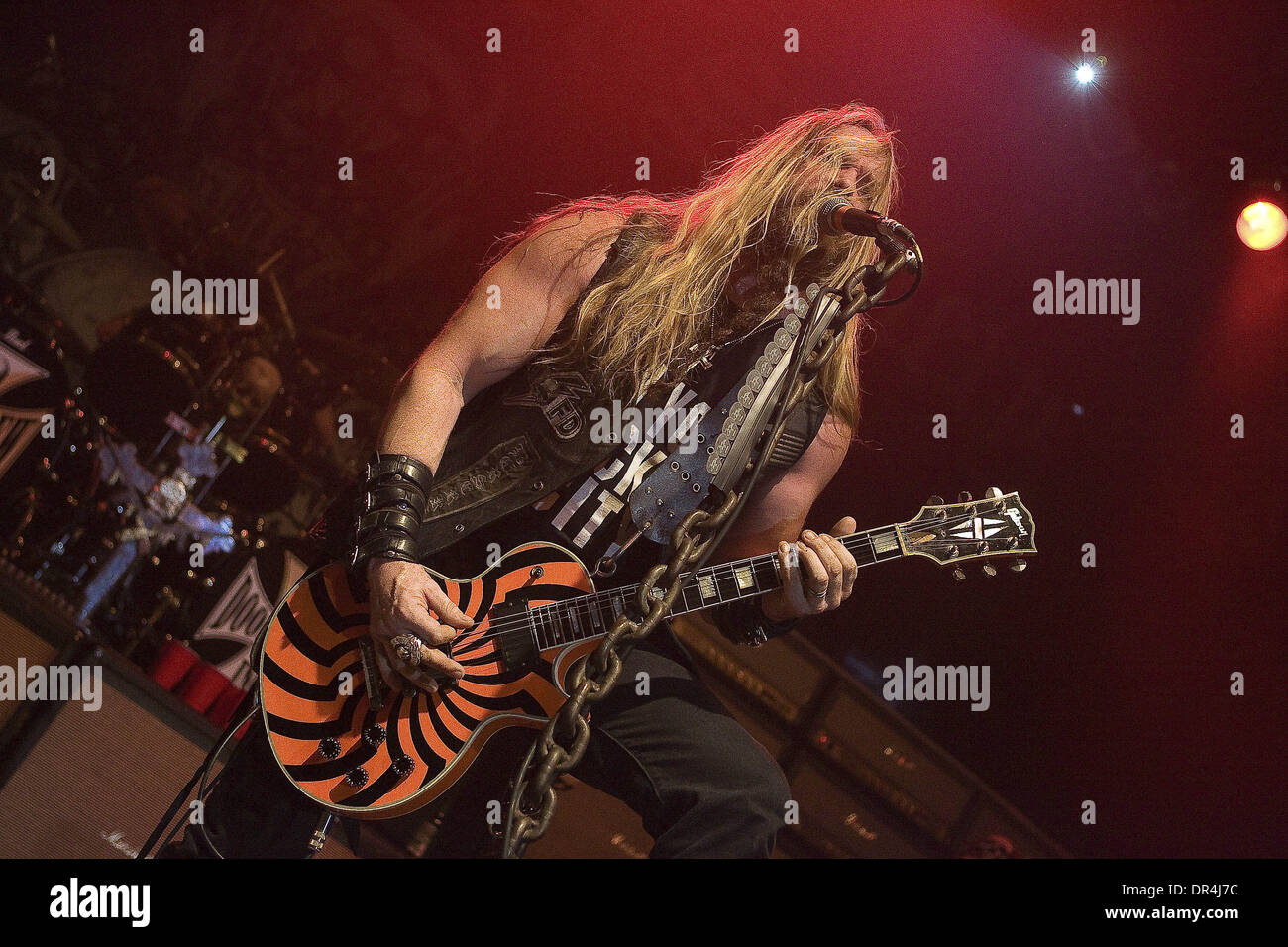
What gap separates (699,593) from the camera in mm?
2184

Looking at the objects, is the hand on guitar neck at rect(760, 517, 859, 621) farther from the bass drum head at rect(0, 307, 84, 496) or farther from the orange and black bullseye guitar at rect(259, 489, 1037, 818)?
the bass drum head at rect(0, 307, 84, 496)

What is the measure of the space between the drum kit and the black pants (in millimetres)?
1531

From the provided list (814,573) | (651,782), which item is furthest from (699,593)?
(651,782)

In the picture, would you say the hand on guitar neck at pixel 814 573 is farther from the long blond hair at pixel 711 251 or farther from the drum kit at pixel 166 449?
the drum kit at pixel 166 449

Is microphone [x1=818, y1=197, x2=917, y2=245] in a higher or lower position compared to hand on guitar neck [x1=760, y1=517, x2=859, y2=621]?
higher

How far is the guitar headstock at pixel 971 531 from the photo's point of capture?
2270 mm

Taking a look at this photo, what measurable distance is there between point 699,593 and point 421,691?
682 millimetres

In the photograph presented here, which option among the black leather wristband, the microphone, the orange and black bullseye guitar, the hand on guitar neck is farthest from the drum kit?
the microphone

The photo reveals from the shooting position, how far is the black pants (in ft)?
6.52

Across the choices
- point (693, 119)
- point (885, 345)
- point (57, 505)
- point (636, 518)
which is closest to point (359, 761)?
point (636, 518)

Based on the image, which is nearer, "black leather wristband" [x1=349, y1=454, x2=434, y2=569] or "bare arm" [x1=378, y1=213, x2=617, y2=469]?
"black leather wristband" [x1=349, y1=454, x2=434, y2=569]

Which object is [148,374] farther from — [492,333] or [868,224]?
[868,224]

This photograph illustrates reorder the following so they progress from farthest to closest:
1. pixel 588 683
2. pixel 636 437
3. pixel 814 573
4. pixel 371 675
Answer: pixel 636 437 → pixel 814 573 → pixel 371 675 → pixel 588 683

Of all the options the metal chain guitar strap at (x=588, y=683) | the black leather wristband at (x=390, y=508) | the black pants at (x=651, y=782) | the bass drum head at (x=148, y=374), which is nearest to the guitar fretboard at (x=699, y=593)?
the black pants at (x=651, y=782)
